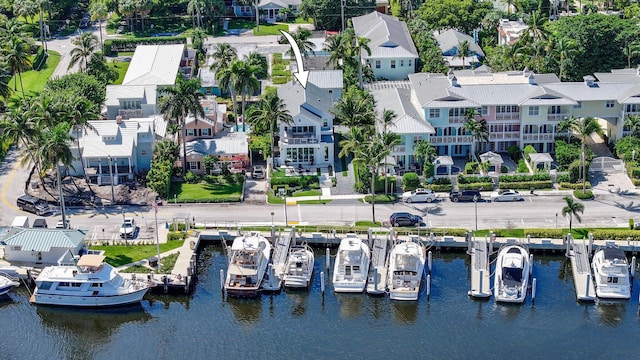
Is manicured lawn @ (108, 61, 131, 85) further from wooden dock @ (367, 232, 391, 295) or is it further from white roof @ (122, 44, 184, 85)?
wooden dock @ (367, 232, 391, 295)

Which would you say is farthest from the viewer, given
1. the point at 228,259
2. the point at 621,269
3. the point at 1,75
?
the point at 1,75

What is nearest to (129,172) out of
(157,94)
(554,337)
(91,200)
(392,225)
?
(91,200)

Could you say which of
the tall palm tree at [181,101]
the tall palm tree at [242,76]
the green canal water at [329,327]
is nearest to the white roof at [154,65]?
the tall palm tree at [242,76]

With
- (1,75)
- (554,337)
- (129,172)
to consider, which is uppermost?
(1,75)

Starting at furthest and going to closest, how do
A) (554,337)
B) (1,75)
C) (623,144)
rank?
(1,75), (623,144), (554,337)

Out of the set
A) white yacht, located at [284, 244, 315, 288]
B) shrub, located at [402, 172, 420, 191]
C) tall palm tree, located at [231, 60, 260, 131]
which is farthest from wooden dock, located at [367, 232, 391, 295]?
tall palm tree, located at [231, 60, 260, 131]

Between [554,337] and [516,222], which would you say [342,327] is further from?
Result: [516,222]

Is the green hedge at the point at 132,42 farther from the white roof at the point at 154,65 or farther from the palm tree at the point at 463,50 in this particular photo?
the palm tree at the point at 463,50
